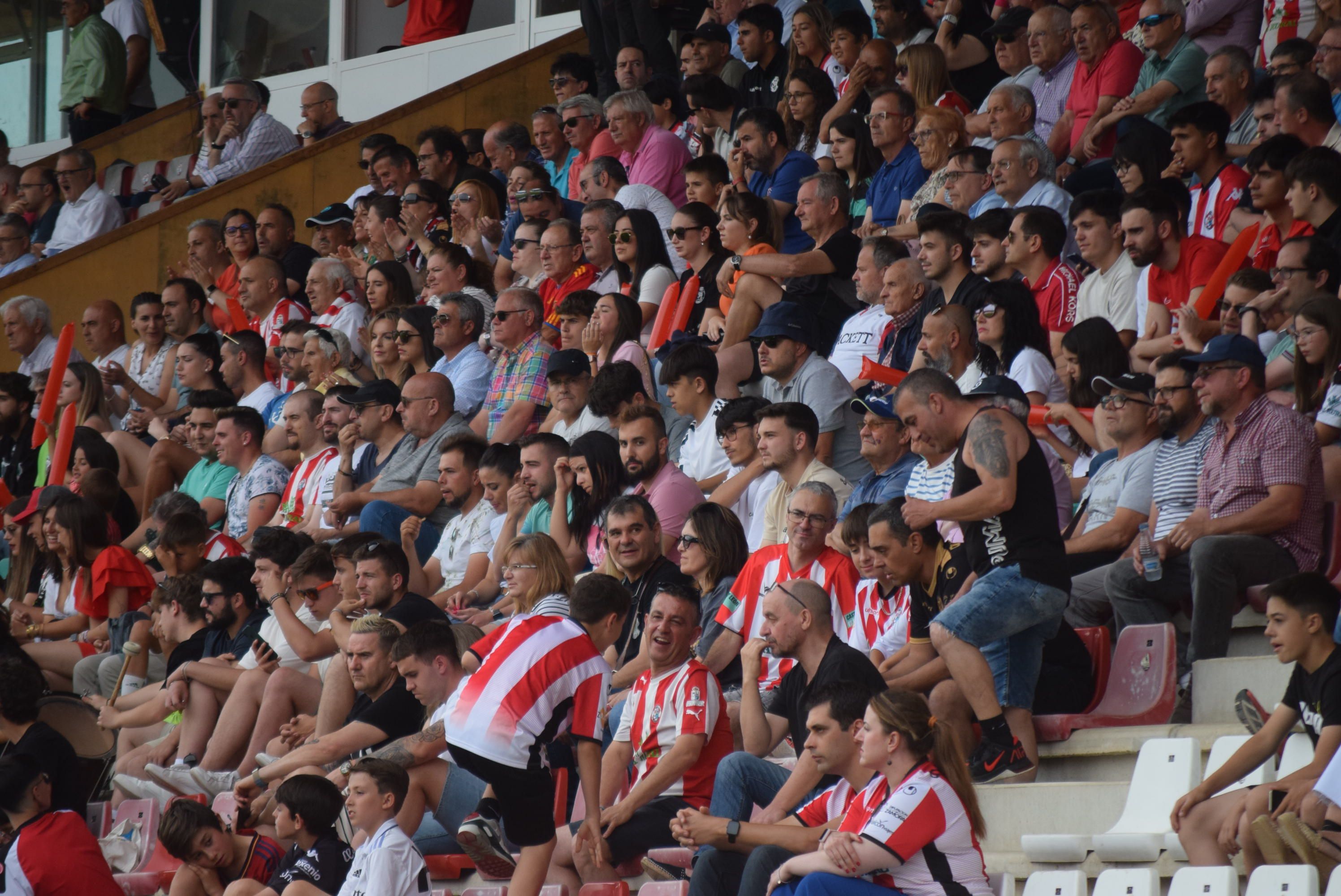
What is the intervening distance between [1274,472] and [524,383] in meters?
4.44

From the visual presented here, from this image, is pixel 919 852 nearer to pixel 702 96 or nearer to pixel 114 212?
pixel 702 96

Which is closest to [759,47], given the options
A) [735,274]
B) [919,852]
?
[735,274]

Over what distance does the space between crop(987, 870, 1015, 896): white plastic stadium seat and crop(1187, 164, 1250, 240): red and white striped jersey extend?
13.2 ft

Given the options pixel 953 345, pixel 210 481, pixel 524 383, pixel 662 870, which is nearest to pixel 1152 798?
pixel 662 870

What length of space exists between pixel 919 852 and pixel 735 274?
4.65 m

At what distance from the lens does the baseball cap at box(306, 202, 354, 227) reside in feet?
40.9

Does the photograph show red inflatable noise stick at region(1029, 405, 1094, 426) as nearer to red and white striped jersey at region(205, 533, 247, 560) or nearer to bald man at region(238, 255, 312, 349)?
red and white striped jersey at region(205, 533, 247, 560)

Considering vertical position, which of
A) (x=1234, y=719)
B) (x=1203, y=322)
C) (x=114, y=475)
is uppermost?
(x=1203, y=322)

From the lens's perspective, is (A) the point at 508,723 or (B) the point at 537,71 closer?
(A) the point at 508,723

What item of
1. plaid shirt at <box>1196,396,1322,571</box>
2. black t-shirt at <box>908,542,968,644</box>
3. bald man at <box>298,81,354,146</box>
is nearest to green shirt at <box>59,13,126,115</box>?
bald man at <box>298,81,354,146</box>

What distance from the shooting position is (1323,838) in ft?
14.6

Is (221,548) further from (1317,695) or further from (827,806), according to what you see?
(1317,695)

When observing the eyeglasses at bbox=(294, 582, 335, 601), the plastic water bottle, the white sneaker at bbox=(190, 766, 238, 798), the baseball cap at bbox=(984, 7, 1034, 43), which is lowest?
the white sneaker at bbox=(190, 766, 238, 798)

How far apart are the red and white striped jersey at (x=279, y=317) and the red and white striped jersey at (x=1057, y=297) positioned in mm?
5465
